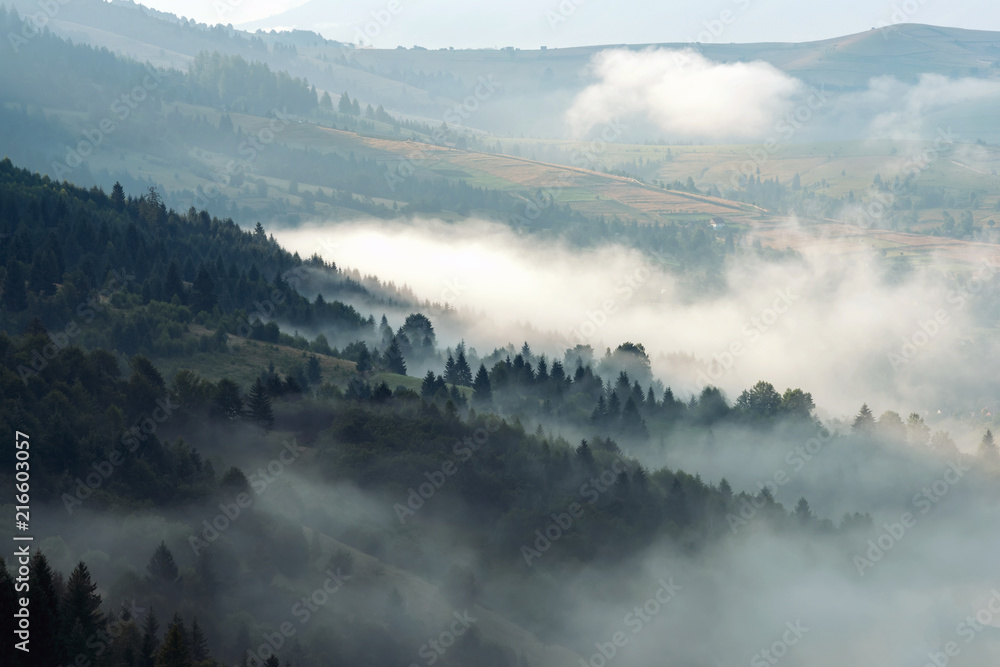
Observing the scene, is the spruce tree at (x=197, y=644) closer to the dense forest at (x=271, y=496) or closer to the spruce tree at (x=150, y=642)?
the dense forest at (x=271, y=496)

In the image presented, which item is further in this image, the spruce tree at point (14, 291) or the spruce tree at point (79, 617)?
the spruce tree at point (14, 291)

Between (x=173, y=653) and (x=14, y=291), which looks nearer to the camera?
(x=173, y=653)

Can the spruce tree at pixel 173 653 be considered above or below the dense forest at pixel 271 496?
above

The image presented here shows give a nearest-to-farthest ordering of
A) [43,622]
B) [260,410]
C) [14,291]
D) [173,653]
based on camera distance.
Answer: [43,622] < [173,653] < [260,410] < [14,291]

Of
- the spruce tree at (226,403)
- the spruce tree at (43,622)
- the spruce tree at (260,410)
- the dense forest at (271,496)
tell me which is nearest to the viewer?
the spruce tree at (43,622)

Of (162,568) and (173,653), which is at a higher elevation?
(173,653)

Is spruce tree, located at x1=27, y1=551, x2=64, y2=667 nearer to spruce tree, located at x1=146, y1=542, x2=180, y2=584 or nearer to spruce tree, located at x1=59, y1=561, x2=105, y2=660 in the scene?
spruce tree, located at x1=59, y1=561, x2=105, y2=660

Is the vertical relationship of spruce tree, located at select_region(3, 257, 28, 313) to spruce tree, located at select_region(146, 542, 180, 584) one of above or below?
above

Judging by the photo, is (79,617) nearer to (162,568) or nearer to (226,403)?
(162,568)

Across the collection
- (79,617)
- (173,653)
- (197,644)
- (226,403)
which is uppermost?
(79,617)

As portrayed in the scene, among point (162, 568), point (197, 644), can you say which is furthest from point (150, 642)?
point (162, 568)

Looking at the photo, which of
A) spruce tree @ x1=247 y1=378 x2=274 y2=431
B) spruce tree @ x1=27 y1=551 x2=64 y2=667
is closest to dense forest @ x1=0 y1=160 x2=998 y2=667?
spruce tree @ x1=27 y1=551 x2=64 y2=667

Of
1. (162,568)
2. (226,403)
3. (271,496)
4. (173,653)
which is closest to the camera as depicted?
(173,653)

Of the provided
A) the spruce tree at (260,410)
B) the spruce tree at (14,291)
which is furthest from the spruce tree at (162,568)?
the spruce tree at (14,291)
